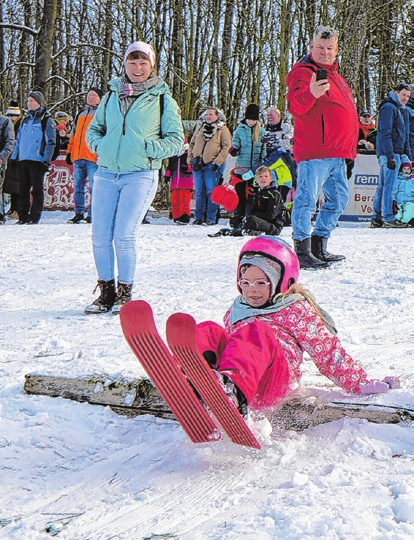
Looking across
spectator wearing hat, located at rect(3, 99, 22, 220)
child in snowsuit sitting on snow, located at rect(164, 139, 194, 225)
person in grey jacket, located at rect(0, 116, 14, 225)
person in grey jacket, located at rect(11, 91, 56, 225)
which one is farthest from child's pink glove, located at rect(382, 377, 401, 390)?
spectator wearing hat, located at rect(3, 99, 22, 220)

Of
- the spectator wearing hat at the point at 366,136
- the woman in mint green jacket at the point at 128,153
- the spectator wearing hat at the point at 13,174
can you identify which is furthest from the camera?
the spectator wearing hat at the point at 366,136

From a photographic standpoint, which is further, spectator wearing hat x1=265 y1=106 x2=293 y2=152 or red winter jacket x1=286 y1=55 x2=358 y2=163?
spectator wearing hat x1=265 y1=106 x2=293 y2=152

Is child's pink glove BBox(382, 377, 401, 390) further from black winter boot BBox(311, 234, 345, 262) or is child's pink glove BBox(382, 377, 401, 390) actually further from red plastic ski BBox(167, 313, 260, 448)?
black winter boot BBox(311, 234, 345, 262)

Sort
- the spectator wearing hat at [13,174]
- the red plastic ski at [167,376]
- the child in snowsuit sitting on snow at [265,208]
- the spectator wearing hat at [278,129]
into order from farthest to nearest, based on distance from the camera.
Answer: the spectator wearing hat at [13,174]
the spectator wearing hat at [278,129]
the child in snowsuit sitting on snow at [265,208]
the red plastic ski at [167,376]

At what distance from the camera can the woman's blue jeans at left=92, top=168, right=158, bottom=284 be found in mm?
4258

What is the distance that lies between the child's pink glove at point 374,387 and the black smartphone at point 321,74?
11.5 ft

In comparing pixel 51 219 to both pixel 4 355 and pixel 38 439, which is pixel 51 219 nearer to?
pixel 4 355

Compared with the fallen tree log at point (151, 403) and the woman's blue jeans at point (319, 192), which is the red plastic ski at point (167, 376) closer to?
the fallen tree log at point (151, 403)

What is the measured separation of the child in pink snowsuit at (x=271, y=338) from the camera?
7.61ft

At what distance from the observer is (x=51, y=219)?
35.4 ft

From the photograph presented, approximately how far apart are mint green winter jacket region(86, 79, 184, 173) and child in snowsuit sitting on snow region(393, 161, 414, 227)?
228 inches

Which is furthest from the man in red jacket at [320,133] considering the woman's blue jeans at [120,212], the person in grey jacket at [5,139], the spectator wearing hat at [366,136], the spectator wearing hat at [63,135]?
the spectator wearing hat at [63,135]

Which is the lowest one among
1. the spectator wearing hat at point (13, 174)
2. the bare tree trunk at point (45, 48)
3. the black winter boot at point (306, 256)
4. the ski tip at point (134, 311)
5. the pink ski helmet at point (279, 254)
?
the black winter boot at point (306, 256)

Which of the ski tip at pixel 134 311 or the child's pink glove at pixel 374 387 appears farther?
→ the child's pink glove at pixel 374 387
